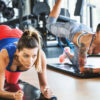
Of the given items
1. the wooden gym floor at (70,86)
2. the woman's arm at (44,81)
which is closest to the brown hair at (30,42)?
→ the woman's arm at (44,81)

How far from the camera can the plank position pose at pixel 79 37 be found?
242 cm

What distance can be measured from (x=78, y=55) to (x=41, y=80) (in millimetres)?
1010

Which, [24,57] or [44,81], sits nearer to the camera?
[24,57]

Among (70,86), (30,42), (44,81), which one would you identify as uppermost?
(30,42)

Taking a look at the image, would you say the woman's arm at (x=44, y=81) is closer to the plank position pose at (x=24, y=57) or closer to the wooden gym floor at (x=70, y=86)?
the plank position pose at (x=24, y=57)

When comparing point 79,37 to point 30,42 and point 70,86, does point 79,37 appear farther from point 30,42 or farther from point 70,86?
point 30,42

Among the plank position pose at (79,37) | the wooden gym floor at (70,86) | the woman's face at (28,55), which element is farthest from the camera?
the plank position pose at (79,37)

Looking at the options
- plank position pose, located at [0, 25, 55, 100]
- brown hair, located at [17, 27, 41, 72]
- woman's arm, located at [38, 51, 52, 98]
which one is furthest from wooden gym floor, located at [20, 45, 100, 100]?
brown hair, located at [17, 27, 41, 72]

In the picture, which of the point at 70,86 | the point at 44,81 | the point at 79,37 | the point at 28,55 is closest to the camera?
the point at 28,55

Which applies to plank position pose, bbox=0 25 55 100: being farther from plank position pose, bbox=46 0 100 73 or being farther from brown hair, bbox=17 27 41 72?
plank position pose, bbox=46 0 100 73

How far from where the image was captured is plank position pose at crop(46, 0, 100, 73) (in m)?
2.42

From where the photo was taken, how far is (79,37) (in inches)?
101

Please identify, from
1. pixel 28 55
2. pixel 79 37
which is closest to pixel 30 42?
pixel 28 55

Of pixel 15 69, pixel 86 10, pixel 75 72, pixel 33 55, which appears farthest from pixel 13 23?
pixel 33 55
